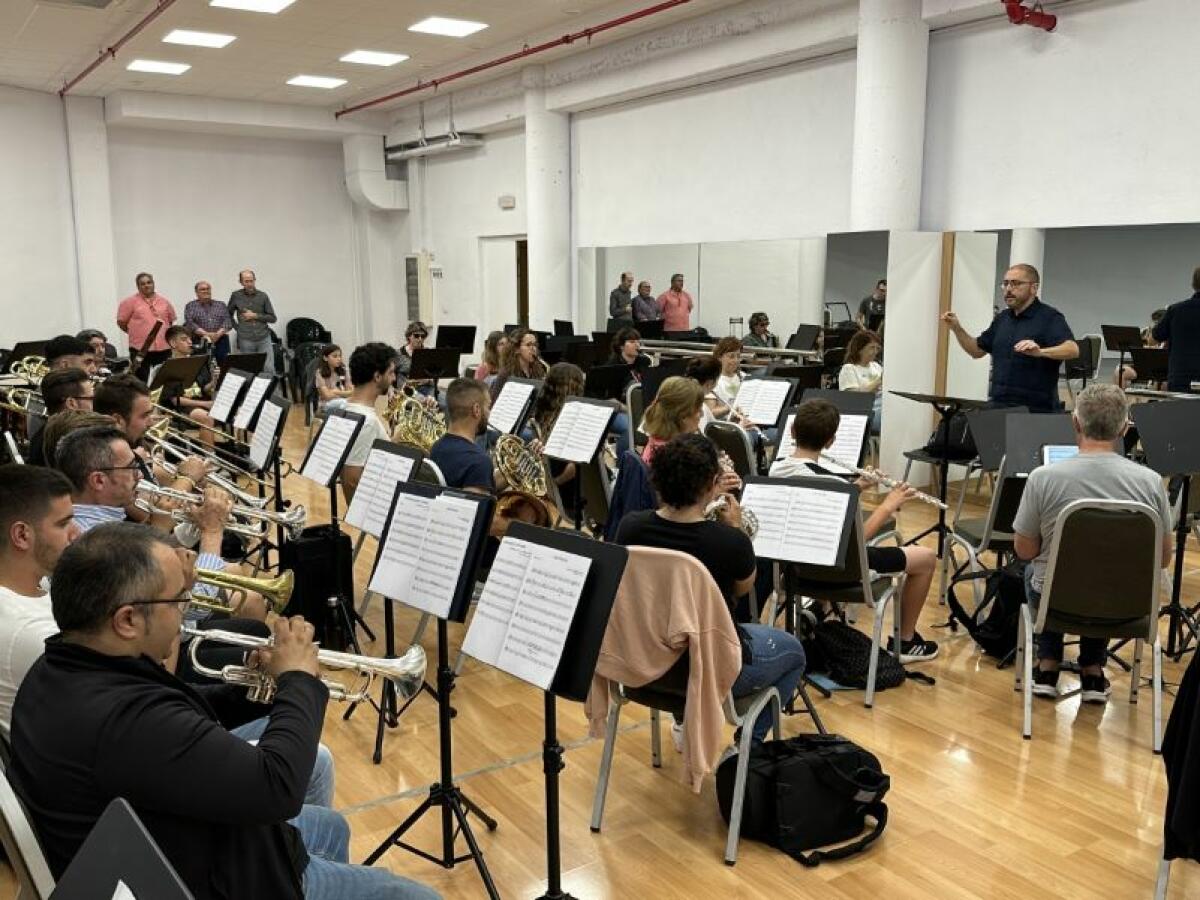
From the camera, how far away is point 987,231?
7.57 metres

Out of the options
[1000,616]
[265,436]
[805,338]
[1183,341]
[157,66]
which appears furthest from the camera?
[157,66]

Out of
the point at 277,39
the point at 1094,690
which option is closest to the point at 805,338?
the point at 1094,690

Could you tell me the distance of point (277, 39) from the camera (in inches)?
396

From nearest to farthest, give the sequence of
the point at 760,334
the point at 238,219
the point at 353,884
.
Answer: the point at 353,884 < the point at 760,334 < the point at 238,219

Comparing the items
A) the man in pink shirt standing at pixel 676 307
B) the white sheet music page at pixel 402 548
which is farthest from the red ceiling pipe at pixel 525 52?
the white sheet music page at pixel 402 548

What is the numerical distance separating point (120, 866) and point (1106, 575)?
3314 millimetres

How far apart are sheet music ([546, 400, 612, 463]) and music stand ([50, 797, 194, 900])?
12.4 ft

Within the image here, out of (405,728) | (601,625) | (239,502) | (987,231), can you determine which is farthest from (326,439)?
(987,231)

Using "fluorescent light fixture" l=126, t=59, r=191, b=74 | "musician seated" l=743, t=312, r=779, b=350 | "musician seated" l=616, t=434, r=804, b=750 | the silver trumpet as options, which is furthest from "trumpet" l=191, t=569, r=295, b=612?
"fluorescent light fixture" l=126, t=59, r=191, b=74

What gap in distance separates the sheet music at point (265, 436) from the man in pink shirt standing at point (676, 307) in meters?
5.82

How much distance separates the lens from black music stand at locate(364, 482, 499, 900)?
2680mm

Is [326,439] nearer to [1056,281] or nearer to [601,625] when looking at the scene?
[601,625]

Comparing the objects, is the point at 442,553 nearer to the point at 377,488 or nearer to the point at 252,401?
the point at 377,488

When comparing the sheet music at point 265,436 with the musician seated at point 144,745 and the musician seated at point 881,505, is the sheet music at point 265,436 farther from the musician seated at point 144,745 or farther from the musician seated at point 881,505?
the musician seated at point 144,745
